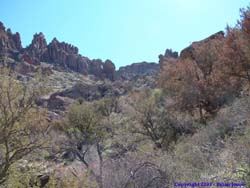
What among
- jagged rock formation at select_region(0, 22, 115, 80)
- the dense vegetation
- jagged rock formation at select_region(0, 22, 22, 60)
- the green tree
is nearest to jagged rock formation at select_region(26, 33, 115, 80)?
jagged rock formation at select_region(0, 22, 115, 80)

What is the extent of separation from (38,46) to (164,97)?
303ft

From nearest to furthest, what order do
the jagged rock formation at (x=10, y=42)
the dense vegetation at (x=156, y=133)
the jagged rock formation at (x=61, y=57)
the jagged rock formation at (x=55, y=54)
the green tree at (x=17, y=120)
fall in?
the dense vegetation at (x=156, y=133) → the green tree at (x=17, y=120) → the jagged rock formation at (x=10, y=42) → the jagged rock formation at (x=55, y=54) → the jagged rock formation at (x=61, y=57)

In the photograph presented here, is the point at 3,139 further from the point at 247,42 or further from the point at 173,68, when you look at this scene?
the point at 173,68

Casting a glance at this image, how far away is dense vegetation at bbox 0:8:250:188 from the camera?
990 centimetres

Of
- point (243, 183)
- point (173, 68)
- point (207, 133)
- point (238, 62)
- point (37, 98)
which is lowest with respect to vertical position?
point (243, 183)

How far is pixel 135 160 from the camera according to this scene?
42.1 feet

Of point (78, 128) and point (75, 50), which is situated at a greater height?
point (75, 50)

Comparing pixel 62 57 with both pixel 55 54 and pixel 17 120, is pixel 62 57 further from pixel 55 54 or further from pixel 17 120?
pixel 17 120

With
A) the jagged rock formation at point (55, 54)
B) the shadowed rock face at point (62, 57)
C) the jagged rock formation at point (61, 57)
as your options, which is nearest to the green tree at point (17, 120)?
the jagged rock formation at point (55, 54)

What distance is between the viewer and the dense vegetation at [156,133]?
9.90m

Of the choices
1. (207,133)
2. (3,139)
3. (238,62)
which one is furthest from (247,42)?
(3,139)

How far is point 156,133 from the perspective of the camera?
23.6 meters

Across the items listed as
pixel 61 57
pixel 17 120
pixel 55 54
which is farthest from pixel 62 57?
pixel 17 120

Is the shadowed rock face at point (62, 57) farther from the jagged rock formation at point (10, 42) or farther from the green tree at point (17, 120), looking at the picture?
the green tree at point (17, 120)
